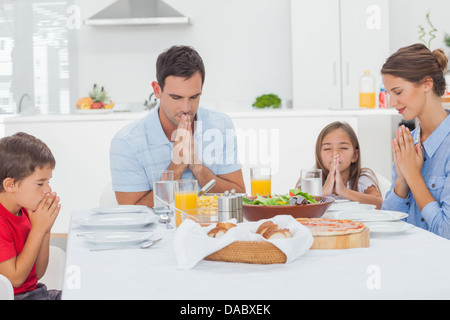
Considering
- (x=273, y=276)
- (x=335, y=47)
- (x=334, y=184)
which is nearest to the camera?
(x=273, y=276)

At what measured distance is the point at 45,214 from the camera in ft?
5.49

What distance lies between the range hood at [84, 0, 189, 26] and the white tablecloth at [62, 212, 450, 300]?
3.99 meters

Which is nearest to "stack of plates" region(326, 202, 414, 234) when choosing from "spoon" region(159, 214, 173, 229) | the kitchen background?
"spoon" region(159, 214, 173, 229)

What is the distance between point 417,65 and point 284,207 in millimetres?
692

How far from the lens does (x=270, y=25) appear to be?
5422 millimetres

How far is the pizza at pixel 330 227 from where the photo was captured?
130cm

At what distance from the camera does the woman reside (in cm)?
183

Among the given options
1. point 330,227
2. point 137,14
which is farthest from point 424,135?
point 137,14

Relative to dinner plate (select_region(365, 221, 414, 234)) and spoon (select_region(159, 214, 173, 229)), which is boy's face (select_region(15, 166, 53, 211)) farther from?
dinner plate (select_region(365, 221, 414, 234))

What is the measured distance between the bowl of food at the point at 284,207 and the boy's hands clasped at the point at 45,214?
1.72 feet

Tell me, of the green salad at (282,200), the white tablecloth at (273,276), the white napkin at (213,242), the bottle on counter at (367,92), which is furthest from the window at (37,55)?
the white napkin at (213,242)

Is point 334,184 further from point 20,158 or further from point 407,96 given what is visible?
point 20,158

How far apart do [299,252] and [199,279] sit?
22cm
